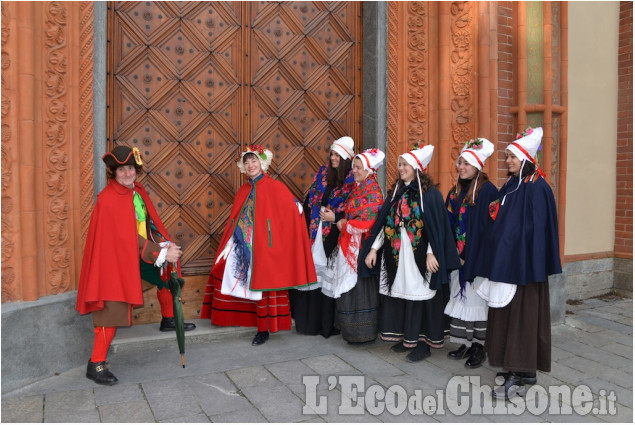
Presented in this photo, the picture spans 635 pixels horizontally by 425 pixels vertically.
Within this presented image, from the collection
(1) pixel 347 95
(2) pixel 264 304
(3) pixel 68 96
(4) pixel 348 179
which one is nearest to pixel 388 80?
(1) pixel 347 95

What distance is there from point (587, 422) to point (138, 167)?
3.89 metres

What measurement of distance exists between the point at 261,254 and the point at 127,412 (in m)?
1.87

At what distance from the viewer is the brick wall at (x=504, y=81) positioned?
6051mm

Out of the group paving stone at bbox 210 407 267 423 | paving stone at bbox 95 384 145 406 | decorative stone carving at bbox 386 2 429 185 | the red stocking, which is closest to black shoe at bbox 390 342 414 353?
paving stone at bbox 210 407 267 423

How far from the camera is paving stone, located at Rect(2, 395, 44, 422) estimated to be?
3.36 meters

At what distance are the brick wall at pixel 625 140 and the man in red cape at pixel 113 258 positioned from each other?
677cm

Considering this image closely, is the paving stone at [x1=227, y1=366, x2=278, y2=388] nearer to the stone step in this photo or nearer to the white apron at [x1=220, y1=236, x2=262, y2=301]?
the white apron at [x1=220, y1=236, x2=262, y2=301]

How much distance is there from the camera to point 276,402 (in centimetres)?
361

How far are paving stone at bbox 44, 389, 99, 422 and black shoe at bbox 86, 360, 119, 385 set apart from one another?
117 mm

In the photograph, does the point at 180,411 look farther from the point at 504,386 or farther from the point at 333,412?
the point at 504,386

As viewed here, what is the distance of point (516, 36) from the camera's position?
6.05 m

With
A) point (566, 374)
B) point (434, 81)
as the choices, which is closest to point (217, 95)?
point (434, 81)

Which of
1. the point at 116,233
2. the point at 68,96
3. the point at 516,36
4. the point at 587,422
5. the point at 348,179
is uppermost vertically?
the point at 516,36

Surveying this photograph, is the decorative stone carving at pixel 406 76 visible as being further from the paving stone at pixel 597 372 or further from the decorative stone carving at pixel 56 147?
the decorative stone carving at pixel 56 147
